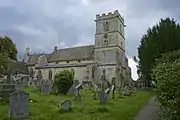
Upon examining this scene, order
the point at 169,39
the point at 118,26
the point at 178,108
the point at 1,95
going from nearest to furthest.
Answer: the point at 178,108 < the point at 1,95 < the point at 169,39 < the point at 118,26

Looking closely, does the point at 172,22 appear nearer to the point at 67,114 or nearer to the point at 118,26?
the point at 118,26

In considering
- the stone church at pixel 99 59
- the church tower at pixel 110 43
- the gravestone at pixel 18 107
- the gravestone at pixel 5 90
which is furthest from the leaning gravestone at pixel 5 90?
the church tower at pixel 110 43

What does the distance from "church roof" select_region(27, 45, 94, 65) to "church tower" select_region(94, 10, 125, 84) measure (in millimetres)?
2354

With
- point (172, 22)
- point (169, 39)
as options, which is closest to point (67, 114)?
point (169, 39)

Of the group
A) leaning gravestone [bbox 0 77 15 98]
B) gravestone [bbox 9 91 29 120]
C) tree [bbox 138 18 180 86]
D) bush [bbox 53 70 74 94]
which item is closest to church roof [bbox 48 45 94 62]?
tree [bbox 138 18 180 86]

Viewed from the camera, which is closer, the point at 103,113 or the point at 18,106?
the point at 18,106

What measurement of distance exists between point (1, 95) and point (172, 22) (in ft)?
85.8

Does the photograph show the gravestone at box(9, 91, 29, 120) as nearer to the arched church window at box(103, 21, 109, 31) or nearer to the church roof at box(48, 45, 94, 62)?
the church roof at box(48, 45, 94, 62)

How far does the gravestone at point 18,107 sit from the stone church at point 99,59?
33635mm

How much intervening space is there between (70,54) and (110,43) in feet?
33.5

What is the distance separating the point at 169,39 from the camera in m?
29.9

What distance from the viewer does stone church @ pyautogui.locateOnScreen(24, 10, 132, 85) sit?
4556cm

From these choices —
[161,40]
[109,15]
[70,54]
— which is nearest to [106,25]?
[109,15]

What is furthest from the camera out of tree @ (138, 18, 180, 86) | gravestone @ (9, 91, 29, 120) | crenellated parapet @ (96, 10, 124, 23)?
crenellated parapet @ (96, 10, 124, 23)
